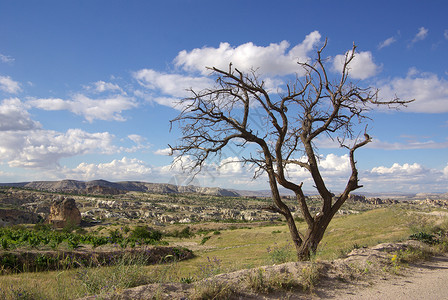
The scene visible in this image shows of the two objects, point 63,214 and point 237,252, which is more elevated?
point 237,252

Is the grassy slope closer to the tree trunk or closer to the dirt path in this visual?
the tree trunk

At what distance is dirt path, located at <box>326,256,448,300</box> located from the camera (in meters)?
5.45

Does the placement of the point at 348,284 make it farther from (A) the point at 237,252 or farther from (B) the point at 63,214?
(B) the point at 63,214

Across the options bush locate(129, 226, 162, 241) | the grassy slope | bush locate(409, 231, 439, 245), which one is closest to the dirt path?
the grassy slope

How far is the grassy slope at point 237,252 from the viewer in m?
5.11

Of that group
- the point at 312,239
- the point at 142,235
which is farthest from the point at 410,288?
the point at 142,235

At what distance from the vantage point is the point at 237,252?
2134 centimetres

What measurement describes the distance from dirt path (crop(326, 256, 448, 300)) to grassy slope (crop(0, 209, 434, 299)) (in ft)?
6.97

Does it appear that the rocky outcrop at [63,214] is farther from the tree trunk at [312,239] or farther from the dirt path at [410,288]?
the dirt path at [410,288]

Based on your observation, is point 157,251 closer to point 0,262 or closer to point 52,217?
point 0,262

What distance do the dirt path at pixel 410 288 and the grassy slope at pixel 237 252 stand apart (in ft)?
6.97

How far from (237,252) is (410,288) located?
16.3 m

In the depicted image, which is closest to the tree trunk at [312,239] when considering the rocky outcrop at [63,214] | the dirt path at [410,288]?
the dirt path at [410,288]

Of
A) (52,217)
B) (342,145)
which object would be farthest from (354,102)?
(52,217)
